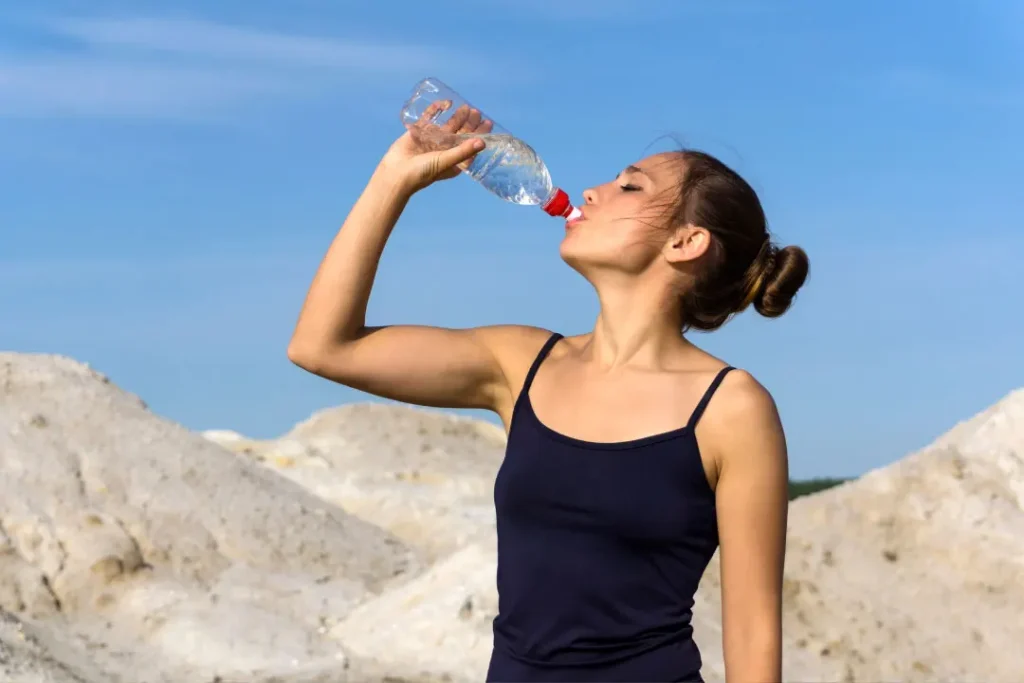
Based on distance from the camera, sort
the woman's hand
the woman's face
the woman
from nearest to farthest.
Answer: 1. the woman
2. the woman's face
3. the woman's hand

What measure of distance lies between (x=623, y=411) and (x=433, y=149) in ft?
2.86

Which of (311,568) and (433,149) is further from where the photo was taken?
(311,568)

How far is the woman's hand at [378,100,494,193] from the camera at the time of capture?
3055 millimetres

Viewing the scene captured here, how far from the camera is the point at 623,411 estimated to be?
9.03 ft

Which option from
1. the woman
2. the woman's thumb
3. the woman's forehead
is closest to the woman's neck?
the woman

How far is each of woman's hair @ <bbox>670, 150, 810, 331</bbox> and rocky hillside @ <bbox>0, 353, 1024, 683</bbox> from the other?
5442mm

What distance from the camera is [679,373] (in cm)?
279

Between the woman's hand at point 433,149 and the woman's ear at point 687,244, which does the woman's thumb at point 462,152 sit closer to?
the woman's hand at point 433,149

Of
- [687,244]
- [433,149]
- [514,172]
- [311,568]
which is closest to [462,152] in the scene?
[433,149]

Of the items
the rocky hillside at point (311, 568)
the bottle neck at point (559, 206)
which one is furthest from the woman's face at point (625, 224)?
the rocky hillside at point (311, 568)

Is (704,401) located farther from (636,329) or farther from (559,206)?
(559,206)

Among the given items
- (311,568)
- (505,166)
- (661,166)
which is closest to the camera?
(661,166)

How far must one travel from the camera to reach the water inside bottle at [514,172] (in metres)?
3.90

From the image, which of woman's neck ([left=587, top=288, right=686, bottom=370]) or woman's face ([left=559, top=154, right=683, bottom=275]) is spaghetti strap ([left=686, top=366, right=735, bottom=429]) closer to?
woman's neck ([left=587, top=288, right=686, bottom=370])
